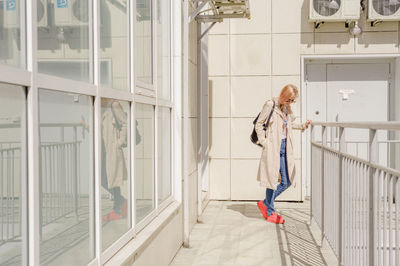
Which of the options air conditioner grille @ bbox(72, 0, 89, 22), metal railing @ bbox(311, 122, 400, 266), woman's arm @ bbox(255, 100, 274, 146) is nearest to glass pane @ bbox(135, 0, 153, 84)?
air conditioner grille @ bbox(72, 0, 89, 22)

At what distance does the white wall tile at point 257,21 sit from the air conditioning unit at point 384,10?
1524mm

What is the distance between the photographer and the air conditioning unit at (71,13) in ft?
6.85

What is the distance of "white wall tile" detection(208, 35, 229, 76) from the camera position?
8070 mm

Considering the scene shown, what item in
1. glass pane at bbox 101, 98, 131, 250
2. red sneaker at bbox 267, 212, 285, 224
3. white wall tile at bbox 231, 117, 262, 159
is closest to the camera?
glass pane at bbox 101, 98, 131, 250

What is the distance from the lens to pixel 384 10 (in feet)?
24.7

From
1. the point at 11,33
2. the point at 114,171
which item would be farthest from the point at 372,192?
the point at 11,33

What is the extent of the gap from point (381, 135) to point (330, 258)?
152 inches

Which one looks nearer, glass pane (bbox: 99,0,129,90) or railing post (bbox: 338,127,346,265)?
glass pane (bbox: 99,0,129,90)

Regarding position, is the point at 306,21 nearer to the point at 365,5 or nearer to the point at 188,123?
the point at 365,5

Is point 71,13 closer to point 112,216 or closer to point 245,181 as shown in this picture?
point 112,216

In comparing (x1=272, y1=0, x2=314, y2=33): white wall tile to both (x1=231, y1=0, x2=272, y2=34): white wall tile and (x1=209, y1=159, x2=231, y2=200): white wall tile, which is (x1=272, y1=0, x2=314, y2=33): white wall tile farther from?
(x1=209, y1=159, x2=231, y2=200): white wall tile

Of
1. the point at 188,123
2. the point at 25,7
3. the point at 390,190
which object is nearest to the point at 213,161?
the point at 188,123

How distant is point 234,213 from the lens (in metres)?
7.02

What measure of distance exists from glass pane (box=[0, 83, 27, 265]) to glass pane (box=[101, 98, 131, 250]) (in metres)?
0.94
